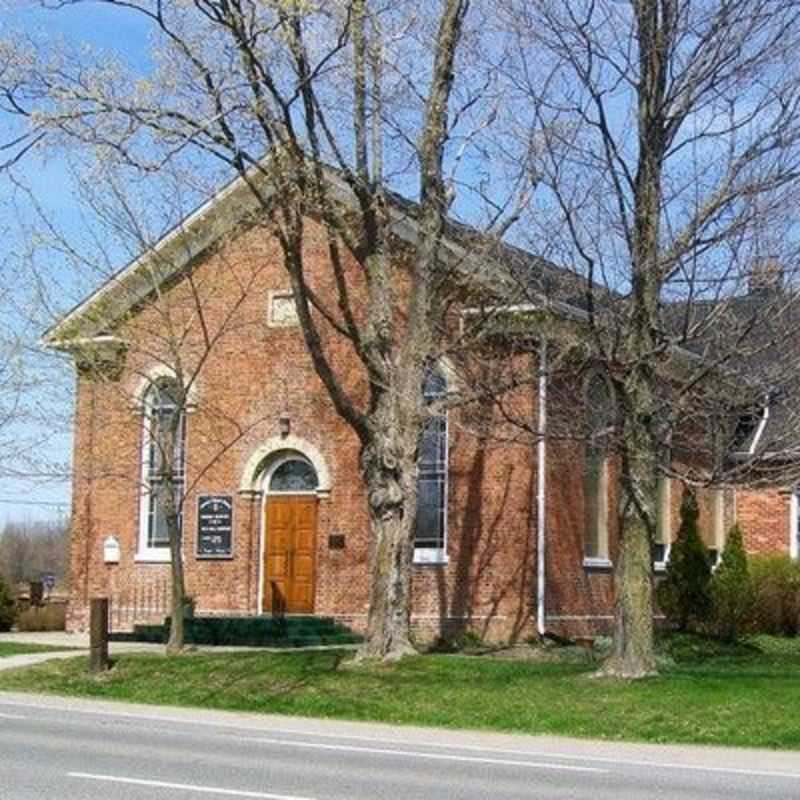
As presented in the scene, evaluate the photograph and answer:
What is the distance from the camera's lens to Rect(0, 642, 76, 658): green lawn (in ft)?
92.9

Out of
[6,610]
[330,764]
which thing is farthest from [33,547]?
[330,764]

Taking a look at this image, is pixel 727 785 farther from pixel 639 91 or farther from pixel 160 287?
pixel 160 287

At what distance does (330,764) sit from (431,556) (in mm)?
15257

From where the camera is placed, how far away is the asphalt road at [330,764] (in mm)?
13258

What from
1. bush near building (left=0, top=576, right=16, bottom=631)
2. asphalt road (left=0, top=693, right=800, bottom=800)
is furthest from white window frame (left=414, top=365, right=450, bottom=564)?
asphalt road (left=0, top=693, right=800, bottom=800)

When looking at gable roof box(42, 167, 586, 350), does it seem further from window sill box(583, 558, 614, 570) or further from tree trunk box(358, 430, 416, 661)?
window sill box(583, 558, 614, 570)

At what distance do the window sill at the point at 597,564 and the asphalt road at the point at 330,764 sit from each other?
1233 cm

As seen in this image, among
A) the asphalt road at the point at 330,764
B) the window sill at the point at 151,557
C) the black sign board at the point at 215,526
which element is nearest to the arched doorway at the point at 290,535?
the black sign board at the point at 215,526

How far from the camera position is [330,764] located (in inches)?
597

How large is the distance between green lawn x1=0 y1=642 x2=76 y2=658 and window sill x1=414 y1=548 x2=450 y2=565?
6.30m

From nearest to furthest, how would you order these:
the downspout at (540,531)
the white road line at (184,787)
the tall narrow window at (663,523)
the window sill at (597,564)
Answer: the white road line at (184,787) → the downspout at (540,531) → the window sill at (597,564) → the tall narrow window at (663,523)

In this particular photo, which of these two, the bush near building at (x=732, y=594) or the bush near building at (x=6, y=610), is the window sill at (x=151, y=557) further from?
the bush near building at (x=732, y=594)

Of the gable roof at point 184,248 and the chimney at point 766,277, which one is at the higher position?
the gable roof at point 184,248

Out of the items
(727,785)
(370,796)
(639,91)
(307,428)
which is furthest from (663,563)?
(370,796)
